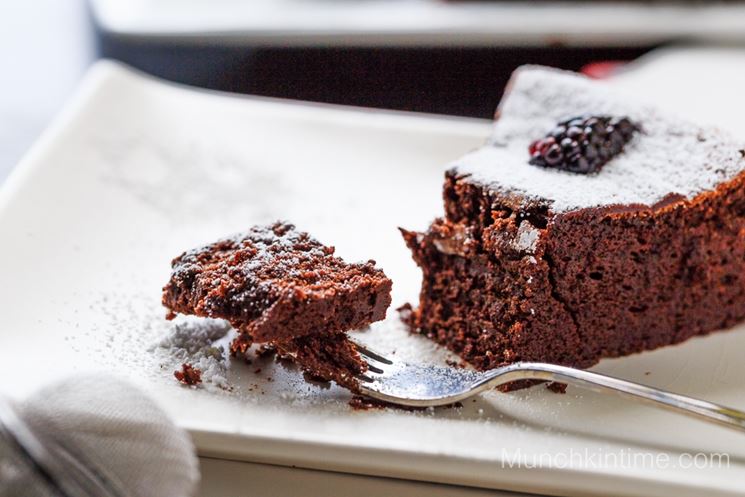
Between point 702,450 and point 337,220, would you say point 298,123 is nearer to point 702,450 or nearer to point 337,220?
point 337,220

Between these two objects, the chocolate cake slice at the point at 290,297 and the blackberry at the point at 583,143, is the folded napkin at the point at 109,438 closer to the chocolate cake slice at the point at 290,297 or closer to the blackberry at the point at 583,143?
the chocolate cake slice at the point at 290,297

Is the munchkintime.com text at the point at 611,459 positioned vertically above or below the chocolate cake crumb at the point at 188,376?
below

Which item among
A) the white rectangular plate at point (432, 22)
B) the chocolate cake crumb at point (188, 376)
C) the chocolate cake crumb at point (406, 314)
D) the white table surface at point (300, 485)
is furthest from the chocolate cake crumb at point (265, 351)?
the white rectangular plate at point (432, 22)

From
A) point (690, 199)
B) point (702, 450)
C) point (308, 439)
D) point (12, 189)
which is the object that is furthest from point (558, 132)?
point (12, 189)

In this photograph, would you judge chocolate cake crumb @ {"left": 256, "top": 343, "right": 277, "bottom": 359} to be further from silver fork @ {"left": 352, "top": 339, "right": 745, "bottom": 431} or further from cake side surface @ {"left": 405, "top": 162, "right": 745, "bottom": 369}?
cake side surface @ {"left": 405, "top": 162, "right": 745, "bottom": 369}

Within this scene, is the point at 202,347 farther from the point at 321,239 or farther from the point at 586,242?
the point at 586,242

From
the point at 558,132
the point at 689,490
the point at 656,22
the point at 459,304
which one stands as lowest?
the point at 689,490
